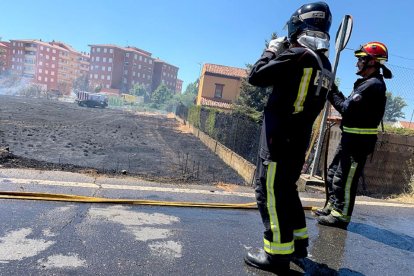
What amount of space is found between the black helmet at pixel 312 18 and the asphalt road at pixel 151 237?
180cm

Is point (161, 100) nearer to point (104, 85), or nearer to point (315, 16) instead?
point (104, 85)

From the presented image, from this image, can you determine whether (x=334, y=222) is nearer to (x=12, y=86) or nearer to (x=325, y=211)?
(x=325, y=211)

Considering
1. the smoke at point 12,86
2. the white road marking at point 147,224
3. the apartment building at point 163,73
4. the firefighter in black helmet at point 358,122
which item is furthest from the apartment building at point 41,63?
the firefighter in black helmet at point 358,122

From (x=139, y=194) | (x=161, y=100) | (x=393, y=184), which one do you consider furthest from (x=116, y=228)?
(x=161, y=100)

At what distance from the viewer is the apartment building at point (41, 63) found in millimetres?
100562

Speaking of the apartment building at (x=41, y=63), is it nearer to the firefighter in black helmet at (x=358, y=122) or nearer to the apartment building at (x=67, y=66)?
the apartment building at (x=67, y=66)

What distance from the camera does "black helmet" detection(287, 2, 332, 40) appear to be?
7.70 feet

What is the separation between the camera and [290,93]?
2283 millimetres

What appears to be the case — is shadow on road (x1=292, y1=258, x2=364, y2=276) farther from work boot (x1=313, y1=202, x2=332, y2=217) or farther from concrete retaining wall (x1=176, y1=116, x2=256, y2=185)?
concrete retaining wall (x1=176, y1=116, x2=256, y2=185)

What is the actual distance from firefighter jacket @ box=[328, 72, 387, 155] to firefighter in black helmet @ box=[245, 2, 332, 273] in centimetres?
112

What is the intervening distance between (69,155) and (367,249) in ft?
31.0

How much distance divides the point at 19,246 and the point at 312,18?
8.73 ft

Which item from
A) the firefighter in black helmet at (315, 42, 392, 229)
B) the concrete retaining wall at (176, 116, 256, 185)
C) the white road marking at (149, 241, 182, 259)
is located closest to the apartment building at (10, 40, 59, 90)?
the concrete retaining wall at (176, 116, 256, 185)

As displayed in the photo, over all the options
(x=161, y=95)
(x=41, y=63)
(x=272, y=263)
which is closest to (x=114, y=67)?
(x=41, y=63)
